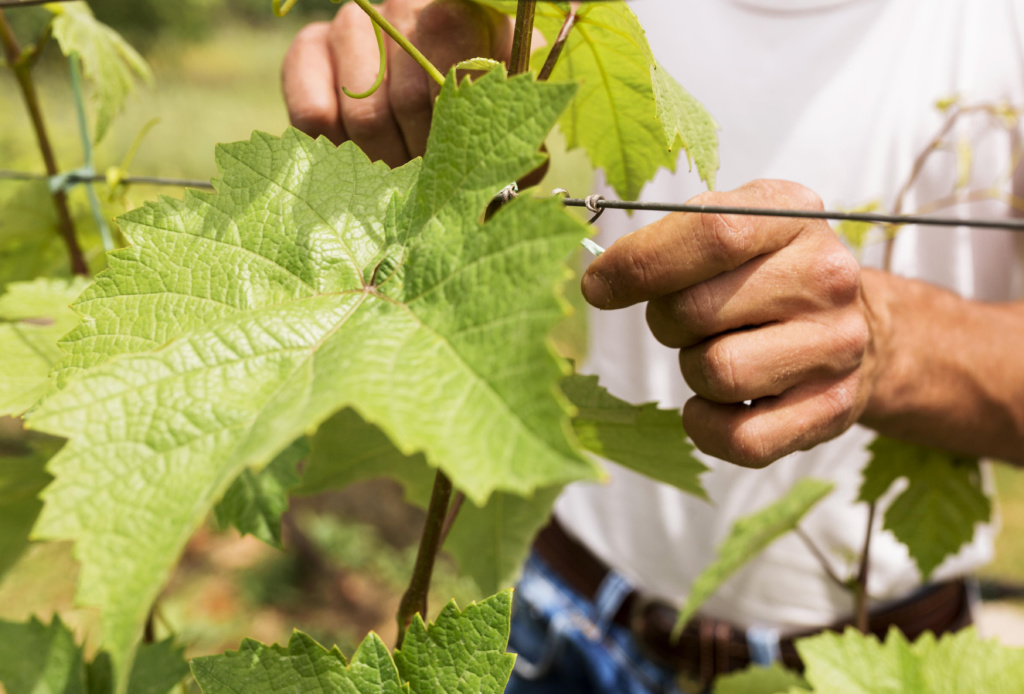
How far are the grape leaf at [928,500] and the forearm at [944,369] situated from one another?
0.05m

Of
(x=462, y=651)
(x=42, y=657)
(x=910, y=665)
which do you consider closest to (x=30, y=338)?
(x=42, y=657)

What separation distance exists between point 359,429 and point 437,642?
0.98 feet

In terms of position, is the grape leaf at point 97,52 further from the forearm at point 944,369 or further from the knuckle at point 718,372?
the forearm at point 944,369

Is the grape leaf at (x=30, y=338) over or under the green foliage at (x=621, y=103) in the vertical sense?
under

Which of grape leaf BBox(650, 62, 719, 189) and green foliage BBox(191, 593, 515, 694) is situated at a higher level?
grape leaf BBox(650, 62, 719, 189)

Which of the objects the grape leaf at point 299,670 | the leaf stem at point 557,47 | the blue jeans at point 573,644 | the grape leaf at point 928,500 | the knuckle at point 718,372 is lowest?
the blue jeans at point 573,644

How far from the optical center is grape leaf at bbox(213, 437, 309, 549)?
626 mm

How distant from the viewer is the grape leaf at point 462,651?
503mm

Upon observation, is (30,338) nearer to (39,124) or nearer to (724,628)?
(39,124)

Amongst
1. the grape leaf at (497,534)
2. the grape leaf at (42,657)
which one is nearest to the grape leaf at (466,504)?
the grape leaf at (497,534)

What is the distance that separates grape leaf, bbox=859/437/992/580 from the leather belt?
0.59 metres

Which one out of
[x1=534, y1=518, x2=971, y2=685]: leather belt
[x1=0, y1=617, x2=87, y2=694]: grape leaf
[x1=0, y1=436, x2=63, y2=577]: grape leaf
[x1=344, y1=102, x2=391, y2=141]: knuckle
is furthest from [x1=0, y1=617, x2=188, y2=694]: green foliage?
[x1=534, y1=518, x2=971, y2=685]: leather belt

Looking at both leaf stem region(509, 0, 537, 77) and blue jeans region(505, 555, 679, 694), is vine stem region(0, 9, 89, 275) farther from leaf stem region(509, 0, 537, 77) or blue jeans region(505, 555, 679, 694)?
blue jeans region(505, 555, 679, 694)

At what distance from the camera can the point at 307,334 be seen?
0.45 m
